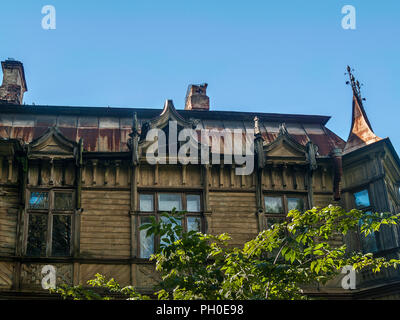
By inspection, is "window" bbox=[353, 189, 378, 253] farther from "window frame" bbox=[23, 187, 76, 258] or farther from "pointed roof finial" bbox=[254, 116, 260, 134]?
"window frame" bbox=[23, 187, 76, 258]

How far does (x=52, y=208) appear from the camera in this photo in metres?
18.8

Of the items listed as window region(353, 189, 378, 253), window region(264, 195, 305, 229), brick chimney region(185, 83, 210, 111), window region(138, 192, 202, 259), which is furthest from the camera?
brick chimney region(185, 83, 210, 111)

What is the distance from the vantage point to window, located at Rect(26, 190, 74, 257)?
1825cm

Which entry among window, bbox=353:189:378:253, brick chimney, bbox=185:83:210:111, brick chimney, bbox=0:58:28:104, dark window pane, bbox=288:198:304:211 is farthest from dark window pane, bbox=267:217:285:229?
brick chimney, bbox=0:58:28:104

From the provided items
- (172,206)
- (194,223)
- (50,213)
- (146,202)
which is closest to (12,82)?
(50,213)

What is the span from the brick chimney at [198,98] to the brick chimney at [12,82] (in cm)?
617

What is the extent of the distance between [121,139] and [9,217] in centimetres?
442

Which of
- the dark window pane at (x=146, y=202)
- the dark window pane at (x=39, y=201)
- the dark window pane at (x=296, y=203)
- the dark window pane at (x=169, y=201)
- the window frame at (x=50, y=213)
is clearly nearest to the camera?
the window frame at (x=50, y=213)

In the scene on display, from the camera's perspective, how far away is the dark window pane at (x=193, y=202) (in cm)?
1937

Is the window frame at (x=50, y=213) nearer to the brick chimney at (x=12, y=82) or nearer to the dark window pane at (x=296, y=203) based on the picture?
the brick chimney at (x=12, y=82)

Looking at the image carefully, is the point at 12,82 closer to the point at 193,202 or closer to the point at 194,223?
the point at 193,202

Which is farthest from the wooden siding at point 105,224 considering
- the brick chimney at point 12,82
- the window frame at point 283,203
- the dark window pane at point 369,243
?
the dark window pane at point 369,243
